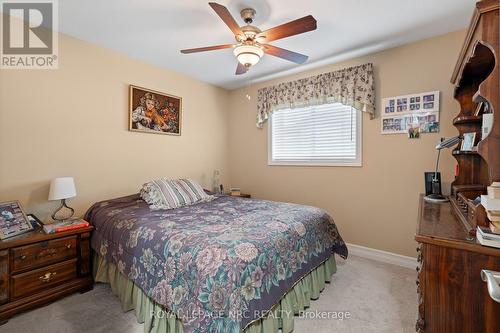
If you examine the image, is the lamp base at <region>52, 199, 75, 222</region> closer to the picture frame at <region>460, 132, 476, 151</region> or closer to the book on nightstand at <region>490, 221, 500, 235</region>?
the book on nightstand at <region>490, 221, 500, 235</region>

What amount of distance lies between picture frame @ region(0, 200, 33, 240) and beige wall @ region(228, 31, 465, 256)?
9.61 ft

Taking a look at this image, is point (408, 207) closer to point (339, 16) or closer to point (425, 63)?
point (425, 63)

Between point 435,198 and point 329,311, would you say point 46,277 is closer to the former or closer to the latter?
point 329,311

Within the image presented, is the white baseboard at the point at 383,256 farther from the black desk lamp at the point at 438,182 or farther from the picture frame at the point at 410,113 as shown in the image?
the picture frame at the point at 410,113

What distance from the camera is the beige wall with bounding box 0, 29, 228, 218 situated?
2191 mm

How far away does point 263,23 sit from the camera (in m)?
2.21

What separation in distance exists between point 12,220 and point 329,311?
270 cm

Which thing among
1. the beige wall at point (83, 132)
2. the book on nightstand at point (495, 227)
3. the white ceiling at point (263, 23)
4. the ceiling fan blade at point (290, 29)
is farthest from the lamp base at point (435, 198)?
the beige wall at point (83, 132)

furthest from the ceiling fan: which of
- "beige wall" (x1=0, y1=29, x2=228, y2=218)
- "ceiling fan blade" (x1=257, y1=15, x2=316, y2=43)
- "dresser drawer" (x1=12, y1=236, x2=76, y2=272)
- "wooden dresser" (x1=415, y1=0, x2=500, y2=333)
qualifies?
"dresser drawer" (x1=12, y1=236, x2=76, y2=272)

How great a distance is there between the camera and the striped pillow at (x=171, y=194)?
98.7 inches

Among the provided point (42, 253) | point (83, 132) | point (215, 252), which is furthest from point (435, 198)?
point (83, 132)

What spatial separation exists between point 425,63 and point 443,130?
0.74 metres

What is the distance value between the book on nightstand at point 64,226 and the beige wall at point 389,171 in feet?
8.33

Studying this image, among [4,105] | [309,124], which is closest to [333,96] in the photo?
[309,124]
